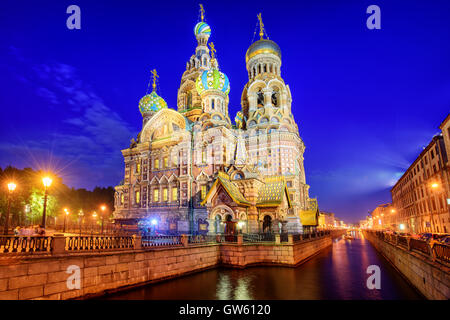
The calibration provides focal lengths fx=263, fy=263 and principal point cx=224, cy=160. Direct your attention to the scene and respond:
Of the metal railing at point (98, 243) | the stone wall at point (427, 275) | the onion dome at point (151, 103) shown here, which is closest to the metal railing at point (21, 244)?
the metal railing at point (98, 243)

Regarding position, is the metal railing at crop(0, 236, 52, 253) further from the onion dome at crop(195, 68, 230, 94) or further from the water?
the onion dome at crop(195, 68, 230, 94)

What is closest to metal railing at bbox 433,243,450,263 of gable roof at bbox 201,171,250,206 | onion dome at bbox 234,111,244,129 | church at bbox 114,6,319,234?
gable roof at bbox 201,171,250,206

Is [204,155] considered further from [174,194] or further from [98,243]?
[98,243]

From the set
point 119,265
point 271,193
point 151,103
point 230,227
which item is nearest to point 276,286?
point 230,227

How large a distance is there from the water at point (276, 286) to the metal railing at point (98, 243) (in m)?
2.10

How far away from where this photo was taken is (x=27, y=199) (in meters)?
40.8

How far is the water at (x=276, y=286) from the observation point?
11.9 metres

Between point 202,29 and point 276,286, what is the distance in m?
49.8

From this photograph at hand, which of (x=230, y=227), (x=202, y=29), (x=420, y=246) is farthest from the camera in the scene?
(x=202, y=29)

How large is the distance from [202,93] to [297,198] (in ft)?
66.8

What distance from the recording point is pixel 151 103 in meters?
44.5

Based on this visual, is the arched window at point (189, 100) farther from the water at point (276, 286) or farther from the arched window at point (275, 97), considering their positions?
the water at point (276, 286)
